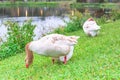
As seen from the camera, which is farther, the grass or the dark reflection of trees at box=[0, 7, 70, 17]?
the dark reflection of trees at box=[0, 7, 70, 17]

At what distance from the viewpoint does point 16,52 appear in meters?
10.5

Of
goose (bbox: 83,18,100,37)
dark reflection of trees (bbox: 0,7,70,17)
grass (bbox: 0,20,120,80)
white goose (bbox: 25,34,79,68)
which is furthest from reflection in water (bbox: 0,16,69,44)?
dark reflection of trees (bbox: 0,7,70,17)

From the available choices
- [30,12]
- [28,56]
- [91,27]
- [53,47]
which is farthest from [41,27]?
[30,12]

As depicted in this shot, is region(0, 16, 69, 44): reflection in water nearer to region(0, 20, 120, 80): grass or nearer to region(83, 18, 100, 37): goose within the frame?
region(83, 18, 100, 37): goose

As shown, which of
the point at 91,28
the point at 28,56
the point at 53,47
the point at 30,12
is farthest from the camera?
the point at 30,12

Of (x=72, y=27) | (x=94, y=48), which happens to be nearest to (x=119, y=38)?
(x=94, y=48)

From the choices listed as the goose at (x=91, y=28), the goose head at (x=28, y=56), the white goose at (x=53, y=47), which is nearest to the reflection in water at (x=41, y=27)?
the goose at (x=91, y=28)

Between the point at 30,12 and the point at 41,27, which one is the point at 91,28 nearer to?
the point at 41,27

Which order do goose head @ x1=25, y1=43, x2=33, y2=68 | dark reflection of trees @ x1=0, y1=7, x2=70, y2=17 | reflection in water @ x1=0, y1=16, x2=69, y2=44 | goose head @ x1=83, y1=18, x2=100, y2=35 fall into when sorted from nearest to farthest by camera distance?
goose head @ x1=25, y1=43, x2=33, y2=68, goose head @ x1=83, y1=18, x2=100, y2=35, reflection in water @ x1=0, y1=16, x2=69, y2=44, dark reflection of trees @ x1=0, y1=7, x2=70, y2=17

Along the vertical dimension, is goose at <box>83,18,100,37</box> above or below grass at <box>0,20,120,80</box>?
above

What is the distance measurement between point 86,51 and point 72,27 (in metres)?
7.52

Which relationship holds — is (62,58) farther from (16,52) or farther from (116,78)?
(16,52)

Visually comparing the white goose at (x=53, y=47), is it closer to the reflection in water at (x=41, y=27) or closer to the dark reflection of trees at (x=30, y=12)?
the reflection in water at (x=41, y=27)

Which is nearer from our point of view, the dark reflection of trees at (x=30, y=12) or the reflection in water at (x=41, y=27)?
the reflection in water at (x=41, y=27)
